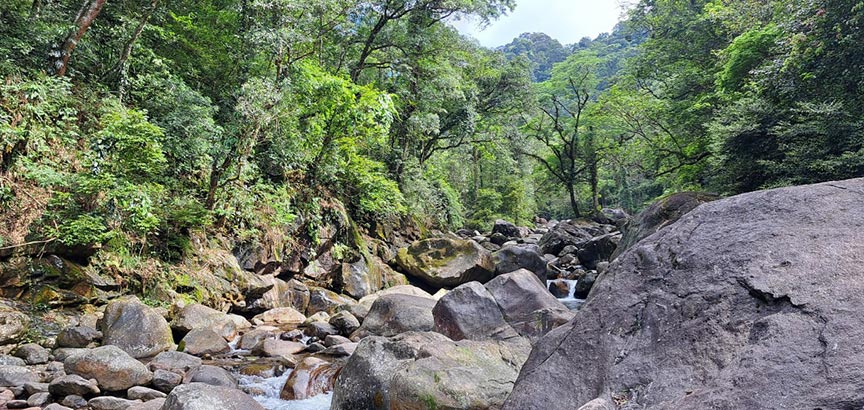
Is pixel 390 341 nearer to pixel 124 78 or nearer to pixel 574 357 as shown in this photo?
pixel 574 357

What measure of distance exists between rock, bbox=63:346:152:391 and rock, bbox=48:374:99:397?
0.74ft

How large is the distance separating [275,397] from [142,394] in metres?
1.54

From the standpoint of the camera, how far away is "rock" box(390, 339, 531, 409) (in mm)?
4219

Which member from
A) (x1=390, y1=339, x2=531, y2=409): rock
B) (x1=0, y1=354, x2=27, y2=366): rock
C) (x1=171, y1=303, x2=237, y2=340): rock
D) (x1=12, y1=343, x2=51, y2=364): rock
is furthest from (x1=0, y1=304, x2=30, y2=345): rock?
(x1=390, y1=339, x2=531, y2=409): rock

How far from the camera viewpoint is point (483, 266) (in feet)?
49.6

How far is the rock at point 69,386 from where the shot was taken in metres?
5.23

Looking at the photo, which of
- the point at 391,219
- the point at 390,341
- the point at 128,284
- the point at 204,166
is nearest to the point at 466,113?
the point at 391,219

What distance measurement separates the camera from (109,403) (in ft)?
17.0

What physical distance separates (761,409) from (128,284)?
9.58 m

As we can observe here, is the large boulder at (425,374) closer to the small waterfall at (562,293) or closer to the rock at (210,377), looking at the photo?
the rock at (210,377)

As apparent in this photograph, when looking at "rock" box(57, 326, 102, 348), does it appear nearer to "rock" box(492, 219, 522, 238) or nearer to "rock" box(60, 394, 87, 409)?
"rock" box(60, 394, 87, 409)

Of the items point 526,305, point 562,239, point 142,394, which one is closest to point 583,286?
point 562,239

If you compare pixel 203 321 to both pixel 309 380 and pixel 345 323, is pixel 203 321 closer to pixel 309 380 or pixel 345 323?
pixel 345 323

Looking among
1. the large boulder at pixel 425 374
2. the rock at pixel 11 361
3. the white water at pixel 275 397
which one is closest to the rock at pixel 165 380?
the white water at pixel 275 397
